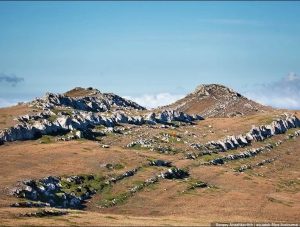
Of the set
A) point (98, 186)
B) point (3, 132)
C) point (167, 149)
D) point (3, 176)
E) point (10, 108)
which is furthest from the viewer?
point (10, 108)

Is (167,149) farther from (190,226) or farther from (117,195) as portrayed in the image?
(190,226)

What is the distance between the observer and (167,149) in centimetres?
17812

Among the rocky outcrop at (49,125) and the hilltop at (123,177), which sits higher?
the rocky outcrop at (49,125)

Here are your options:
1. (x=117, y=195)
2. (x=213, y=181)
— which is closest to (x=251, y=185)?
(x=213, y=181)

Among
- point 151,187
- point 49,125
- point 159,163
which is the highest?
point 49,125

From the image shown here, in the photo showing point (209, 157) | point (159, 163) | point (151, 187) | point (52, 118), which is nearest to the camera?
point (151, 187)

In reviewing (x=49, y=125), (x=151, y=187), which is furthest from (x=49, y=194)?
(x=49, y=125)

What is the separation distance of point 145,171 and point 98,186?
912 inches

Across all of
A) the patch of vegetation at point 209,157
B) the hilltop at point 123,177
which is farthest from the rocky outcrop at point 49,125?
the patch of vegetation at point 209,157

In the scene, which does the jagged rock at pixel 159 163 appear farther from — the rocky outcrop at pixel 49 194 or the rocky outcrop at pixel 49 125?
the rocky outcrop at pixel 49 194

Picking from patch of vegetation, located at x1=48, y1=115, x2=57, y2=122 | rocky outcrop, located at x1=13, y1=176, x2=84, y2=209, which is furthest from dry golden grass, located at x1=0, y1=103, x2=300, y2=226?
patch of vegetation, located at x1=48, y1=115, x2=57, y2=122

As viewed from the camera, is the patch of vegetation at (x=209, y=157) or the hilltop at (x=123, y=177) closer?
the hilltop at (x=123, y=177)

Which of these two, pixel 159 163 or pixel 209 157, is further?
pixel 209 157

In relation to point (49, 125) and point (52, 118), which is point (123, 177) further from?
point (52, 118)
